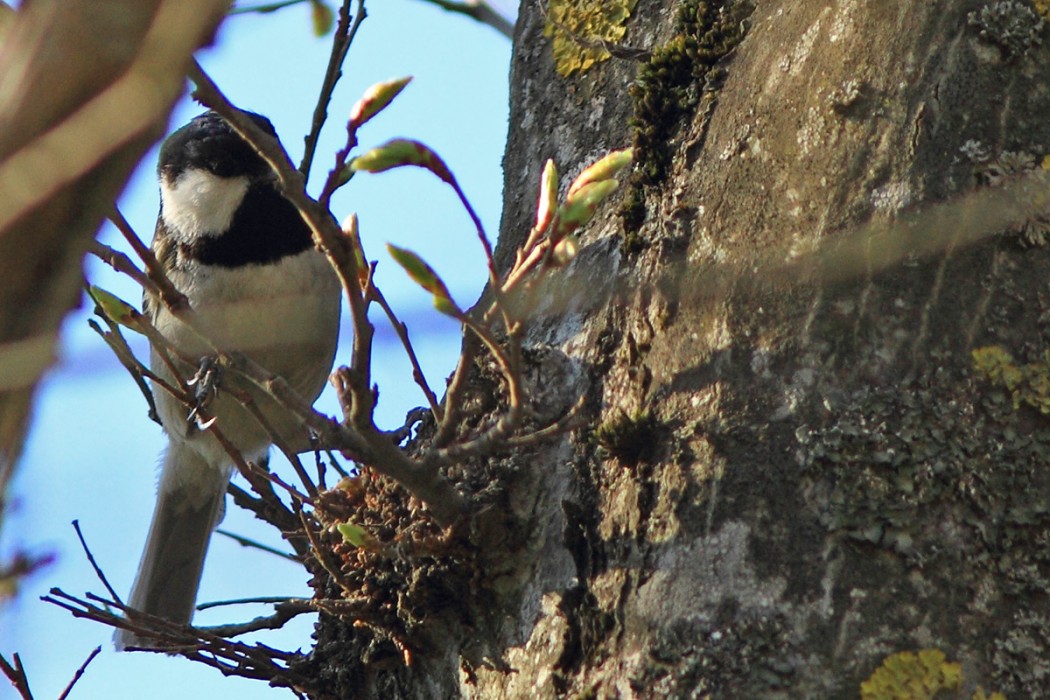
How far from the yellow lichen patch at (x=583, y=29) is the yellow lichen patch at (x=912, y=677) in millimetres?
1215

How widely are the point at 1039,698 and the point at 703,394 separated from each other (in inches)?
22.5

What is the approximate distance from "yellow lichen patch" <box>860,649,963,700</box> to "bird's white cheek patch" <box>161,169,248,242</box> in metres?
2.37

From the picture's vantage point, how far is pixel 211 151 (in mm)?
3701

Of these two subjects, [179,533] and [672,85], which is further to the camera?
[179,533]

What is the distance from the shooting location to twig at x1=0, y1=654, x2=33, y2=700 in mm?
2422

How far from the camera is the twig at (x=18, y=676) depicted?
2422mm

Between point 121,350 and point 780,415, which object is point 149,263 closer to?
point 121,350

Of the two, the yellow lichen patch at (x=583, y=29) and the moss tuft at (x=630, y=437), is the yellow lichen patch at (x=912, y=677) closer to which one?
the moss tuft at (x=630, y=437)

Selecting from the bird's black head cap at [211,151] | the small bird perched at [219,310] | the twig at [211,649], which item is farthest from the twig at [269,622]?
the bird's black head cap at [211,151]

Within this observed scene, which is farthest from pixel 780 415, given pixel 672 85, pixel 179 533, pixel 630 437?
pixel 179 533

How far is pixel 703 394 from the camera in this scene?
5.93ft

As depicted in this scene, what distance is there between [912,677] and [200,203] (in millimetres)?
2544

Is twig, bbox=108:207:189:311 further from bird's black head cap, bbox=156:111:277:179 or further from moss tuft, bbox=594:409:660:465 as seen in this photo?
bird's black head cap, bbox=156:111:277:179

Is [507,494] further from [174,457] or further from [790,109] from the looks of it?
[174,457]
